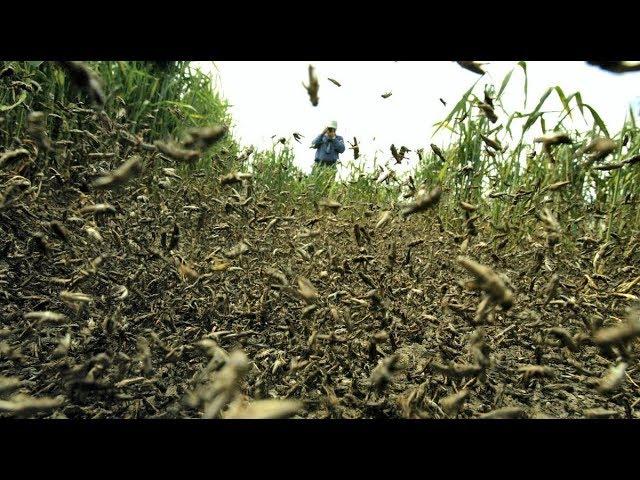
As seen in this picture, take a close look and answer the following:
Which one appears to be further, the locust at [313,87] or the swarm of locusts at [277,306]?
the locust at [313,87]

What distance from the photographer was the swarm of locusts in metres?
1.59

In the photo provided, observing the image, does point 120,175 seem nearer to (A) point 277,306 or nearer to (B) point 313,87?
(B) point 313,87

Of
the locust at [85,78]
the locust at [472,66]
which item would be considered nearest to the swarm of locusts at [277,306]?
the locust at [85,78]

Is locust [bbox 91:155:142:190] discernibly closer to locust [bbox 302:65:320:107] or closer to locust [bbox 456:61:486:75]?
locust [bbox 302:65:320:107]

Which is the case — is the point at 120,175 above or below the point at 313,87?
below

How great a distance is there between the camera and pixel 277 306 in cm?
232

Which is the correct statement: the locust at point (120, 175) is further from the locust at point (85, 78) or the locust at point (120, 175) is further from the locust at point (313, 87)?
the locust at point (313, 87)

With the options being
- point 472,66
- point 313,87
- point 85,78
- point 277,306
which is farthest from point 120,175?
point 472,66

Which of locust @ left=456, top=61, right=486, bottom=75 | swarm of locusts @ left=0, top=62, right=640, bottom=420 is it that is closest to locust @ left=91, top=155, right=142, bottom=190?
swarm of locusts @ left=0, top=62, right=640, bottom=420

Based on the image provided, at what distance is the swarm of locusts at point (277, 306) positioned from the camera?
159cm

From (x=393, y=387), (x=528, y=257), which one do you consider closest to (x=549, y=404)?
(x=393, y=387)
